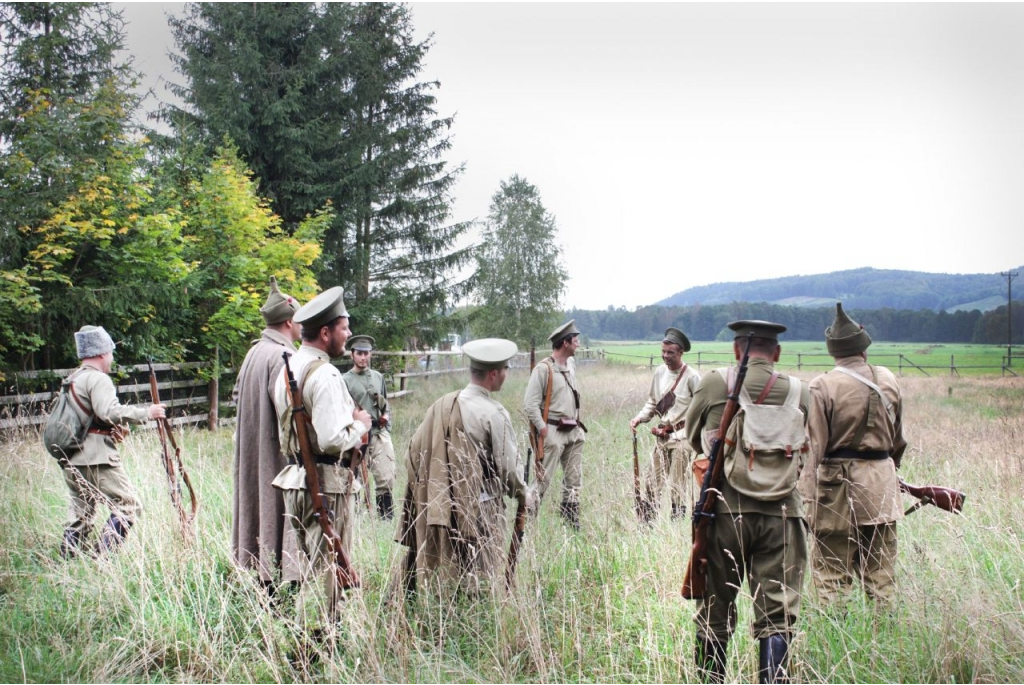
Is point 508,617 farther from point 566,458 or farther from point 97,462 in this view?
point 566,458

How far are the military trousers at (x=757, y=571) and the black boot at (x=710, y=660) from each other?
0.12 feet

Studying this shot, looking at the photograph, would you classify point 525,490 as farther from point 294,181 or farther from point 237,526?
point 294,181

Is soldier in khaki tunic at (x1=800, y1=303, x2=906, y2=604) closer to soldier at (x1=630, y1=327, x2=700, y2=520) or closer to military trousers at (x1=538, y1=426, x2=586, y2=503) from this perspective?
soldier at (x1=630, y1=327, x2=700, y2=520)

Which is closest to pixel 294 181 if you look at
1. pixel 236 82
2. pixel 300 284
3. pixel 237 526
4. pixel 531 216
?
pixel 236 82

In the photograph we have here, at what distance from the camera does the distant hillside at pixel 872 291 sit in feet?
41.0

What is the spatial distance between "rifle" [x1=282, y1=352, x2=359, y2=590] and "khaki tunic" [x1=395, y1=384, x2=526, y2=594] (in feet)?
1.68

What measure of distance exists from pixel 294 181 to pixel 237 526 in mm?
16339

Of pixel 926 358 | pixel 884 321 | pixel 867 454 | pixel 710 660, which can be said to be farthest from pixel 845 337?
pixel 926 358

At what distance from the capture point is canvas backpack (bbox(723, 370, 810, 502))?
3418mm

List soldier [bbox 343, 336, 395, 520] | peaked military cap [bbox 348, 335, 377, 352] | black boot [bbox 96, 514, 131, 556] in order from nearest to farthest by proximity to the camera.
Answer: black boot [bbox 96, 514, 131, 556] → soldier [bbox 343, 336, 395, 520] → peaked military cap [bbox 348, 335, 377, 352]

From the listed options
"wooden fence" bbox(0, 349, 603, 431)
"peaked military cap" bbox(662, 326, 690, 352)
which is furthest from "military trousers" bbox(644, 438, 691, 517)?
"wooden fence" bbox(0, 349, 603, 431)

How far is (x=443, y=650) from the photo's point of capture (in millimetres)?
3762

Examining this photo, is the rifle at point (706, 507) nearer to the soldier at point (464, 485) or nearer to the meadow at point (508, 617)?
the meadow at point (508, 617)

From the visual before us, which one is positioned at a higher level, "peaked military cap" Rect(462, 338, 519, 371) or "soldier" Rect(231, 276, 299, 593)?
"peaked military cap" Rect(462, 338, 519, 371)
